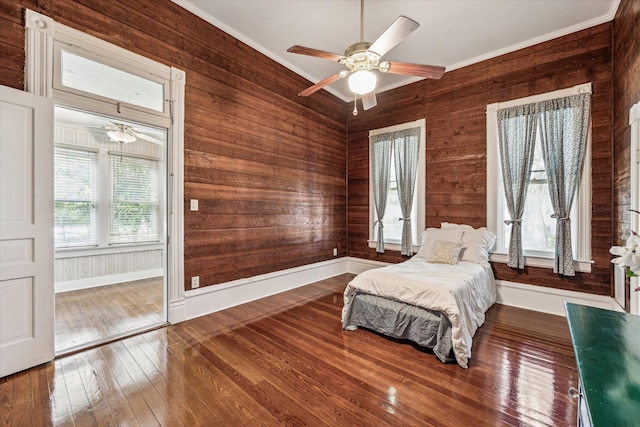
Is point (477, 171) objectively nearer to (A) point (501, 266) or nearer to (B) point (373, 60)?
(A) point (501, 266)

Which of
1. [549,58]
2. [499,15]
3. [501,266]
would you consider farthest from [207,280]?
[549,58]

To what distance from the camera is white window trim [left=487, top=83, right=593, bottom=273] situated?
3166 mm

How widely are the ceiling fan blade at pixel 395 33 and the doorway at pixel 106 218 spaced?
3.05m

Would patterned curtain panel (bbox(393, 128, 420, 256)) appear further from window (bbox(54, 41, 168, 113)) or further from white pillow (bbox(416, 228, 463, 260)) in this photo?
window (bbox(54, 41, 168, 113))

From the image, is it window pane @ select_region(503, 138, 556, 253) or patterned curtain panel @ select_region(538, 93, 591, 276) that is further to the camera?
window pane @ select_region(503, 138, 556, 253)

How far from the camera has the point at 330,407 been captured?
5.71 ft

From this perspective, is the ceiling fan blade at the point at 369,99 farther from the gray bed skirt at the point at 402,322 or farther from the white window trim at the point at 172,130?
the gray bed skirt at the point at 402,322

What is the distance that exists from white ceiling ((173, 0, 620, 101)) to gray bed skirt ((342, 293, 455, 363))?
3.09m

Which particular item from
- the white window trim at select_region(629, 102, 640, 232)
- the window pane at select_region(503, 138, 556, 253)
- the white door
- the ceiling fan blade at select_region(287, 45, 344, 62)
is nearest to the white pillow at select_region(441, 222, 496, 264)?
the window pane at select_region(503, 138, 556, 253)

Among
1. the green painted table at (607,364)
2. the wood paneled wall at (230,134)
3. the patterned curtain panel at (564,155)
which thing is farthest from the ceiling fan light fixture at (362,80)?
the patterned curtain panel at (564,155)

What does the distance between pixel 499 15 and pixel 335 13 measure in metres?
1.84

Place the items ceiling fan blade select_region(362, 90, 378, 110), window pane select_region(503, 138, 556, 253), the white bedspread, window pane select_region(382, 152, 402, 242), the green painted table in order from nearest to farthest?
the green painted table, the white bedspread, ceiling fan blade select_region(362, 90, 378, 110), window pane select_region(503, 138, 556, 253), window pane select_region(382, 152, 402, 242)

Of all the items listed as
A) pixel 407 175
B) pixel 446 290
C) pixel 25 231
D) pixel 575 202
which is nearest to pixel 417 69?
pixel 446 290

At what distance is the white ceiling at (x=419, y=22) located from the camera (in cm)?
290
